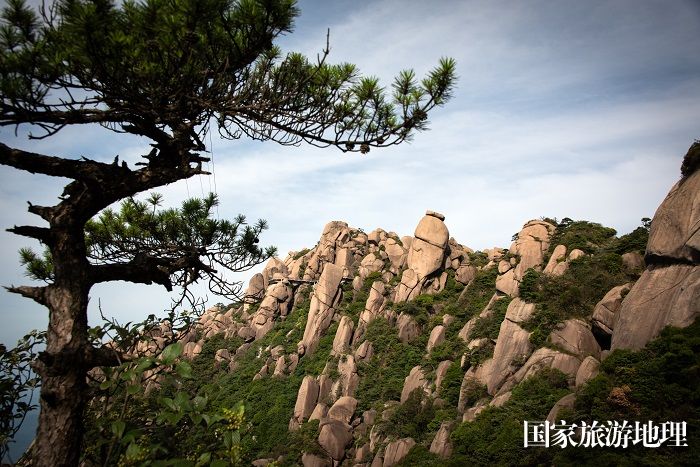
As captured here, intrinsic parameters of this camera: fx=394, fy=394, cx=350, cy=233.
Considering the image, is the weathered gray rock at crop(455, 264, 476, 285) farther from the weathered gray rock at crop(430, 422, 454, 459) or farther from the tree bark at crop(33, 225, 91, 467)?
the tree bark at crop(33, 225, 91, 467)

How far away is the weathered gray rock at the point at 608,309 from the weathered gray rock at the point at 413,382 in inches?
444

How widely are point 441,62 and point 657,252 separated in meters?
15.2

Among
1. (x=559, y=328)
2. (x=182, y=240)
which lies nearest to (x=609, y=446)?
(x=559, y=328)

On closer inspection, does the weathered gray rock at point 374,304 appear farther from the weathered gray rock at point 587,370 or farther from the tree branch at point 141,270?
the tree branch at point 141,270

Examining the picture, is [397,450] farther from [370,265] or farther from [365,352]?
[370,265]

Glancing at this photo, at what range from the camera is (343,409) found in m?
27.8

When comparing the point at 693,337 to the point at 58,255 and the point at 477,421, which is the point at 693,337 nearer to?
the point at 477,421

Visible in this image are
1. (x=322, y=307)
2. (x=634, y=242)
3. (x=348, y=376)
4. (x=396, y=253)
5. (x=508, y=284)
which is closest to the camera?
(x=634, y=242)

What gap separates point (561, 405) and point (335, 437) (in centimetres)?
1572

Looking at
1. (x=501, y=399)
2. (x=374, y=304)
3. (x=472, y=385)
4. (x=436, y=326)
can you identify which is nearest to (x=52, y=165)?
(x=501, y=399)

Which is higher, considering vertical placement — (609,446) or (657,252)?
(657,252)

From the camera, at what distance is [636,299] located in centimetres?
1514

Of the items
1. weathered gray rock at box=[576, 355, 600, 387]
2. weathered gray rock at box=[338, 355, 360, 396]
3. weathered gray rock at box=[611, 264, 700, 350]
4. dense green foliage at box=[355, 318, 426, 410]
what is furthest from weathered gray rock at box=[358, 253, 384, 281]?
weathered gray rock at box=[611, 264, 700, 350]

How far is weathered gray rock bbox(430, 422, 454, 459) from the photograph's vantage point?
17797 mm
